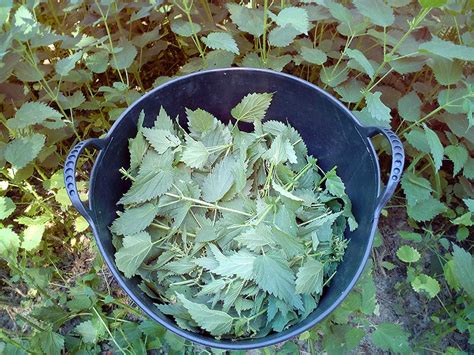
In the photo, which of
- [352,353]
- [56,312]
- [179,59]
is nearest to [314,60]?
[179,59]

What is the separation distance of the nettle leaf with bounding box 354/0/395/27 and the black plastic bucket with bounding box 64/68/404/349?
174 mm

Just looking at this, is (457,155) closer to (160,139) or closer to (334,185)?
(334,185)

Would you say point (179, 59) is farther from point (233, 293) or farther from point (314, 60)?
point (233, 293)

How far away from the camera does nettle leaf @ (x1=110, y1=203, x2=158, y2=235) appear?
821mm

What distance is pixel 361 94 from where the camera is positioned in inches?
38.9

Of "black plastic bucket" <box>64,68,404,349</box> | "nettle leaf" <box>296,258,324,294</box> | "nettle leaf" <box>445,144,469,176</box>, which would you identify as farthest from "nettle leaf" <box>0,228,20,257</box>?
"nettle leaf" <box>445,144,469,176</box>

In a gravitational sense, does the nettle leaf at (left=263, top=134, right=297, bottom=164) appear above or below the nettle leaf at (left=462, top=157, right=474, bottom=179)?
above

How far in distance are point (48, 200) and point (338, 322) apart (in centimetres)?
81

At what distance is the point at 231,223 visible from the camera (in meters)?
0.84

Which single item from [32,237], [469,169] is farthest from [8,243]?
[469,169]

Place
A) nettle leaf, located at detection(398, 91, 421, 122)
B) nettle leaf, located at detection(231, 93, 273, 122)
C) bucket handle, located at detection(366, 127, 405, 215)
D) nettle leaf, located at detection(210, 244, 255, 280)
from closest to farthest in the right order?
bucket handle, located at detection(366, 127, 405, 215) → nettle leaf, located at detection(210, 244, 255, 280) → nettle leaf, located at detection(231, 93, 273, 122) → nettle leaf, located at detection(398, 91, 421, 122)

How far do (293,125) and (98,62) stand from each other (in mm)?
484

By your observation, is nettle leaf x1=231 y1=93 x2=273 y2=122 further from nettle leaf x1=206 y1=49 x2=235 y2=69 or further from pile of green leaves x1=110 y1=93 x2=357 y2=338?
nettle leaf x1=206 y1=49 x2=235 y2=69

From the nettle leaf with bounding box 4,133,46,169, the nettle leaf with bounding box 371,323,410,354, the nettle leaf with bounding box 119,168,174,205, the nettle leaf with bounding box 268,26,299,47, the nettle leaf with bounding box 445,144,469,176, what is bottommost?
the nettle leaf with bounding box 371,323,410,354
